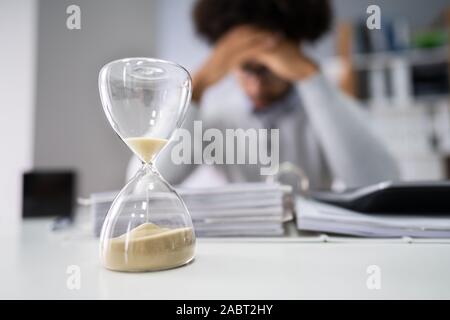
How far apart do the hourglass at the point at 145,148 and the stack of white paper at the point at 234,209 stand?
0.40 ft

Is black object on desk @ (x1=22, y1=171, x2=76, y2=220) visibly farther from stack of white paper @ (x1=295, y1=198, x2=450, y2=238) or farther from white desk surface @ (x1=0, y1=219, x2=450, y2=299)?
stack of white paper @ (x1=295, y1=198, x2=450, y2=238)

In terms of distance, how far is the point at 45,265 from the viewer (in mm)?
307

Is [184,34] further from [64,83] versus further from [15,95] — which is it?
[15,95]

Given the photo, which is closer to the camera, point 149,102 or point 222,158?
point 149,102

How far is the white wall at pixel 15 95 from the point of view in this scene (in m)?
1.49

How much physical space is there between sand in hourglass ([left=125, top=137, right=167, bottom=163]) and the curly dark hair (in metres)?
1.08

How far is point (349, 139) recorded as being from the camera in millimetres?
1076

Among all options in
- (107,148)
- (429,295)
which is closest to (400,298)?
(429,295)

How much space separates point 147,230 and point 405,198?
34 centimetres

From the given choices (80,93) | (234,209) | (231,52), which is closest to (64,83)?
(80,93)

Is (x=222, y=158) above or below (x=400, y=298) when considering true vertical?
above

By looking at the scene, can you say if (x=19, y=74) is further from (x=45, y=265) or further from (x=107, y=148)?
(x=45, y=265)

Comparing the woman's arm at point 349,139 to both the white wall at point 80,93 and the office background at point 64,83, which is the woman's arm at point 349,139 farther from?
the white wall at point 80,93
